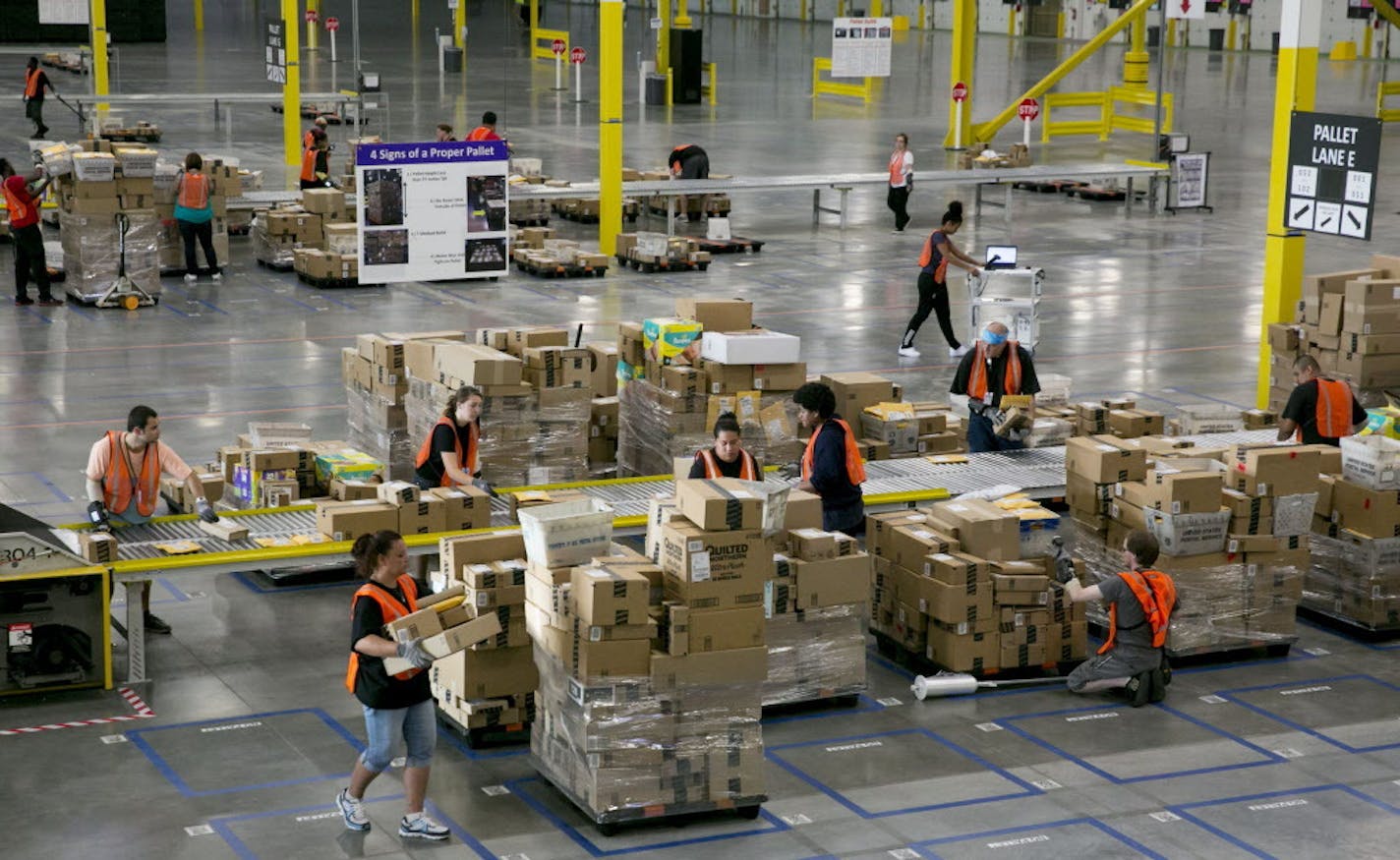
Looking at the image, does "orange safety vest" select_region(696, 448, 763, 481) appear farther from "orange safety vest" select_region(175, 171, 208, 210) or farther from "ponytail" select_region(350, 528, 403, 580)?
"orange safety vest" select_region(175, 171, 208, 210)

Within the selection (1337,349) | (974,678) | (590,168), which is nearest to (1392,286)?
(1337,349)

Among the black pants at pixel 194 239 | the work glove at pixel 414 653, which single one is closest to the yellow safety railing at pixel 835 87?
the black pants at pixel 194 239

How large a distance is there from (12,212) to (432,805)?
13687 mm

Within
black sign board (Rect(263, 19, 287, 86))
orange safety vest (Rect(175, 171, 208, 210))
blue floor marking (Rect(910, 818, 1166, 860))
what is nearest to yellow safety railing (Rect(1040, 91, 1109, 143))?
black sign board (Rect(263, 19, 287, 86))

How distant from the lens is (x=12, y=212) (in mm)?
20422

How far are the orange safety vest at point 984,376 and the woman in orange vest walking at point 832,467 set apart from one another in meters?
2.52

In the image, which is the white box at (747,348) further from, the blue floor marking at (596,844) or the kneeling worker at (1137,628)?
the blue floor marking at (596,844)

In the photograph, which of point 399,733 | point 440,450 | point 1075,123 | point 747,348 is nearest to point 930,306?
point 747,348

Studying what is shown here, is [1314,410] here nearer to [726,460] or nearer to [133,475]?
[726,460]

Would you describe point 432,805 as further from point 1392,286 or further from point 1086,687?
point 1392,286

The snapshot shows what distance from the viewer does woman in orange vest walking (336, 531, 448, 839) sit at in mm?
8031

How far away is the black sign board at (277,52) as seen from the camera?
29.1 metres

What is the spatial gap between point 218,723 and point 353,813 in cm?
163

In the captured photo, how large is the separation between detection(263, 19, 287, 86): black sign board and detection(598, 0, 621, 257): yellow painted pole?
252 inches
